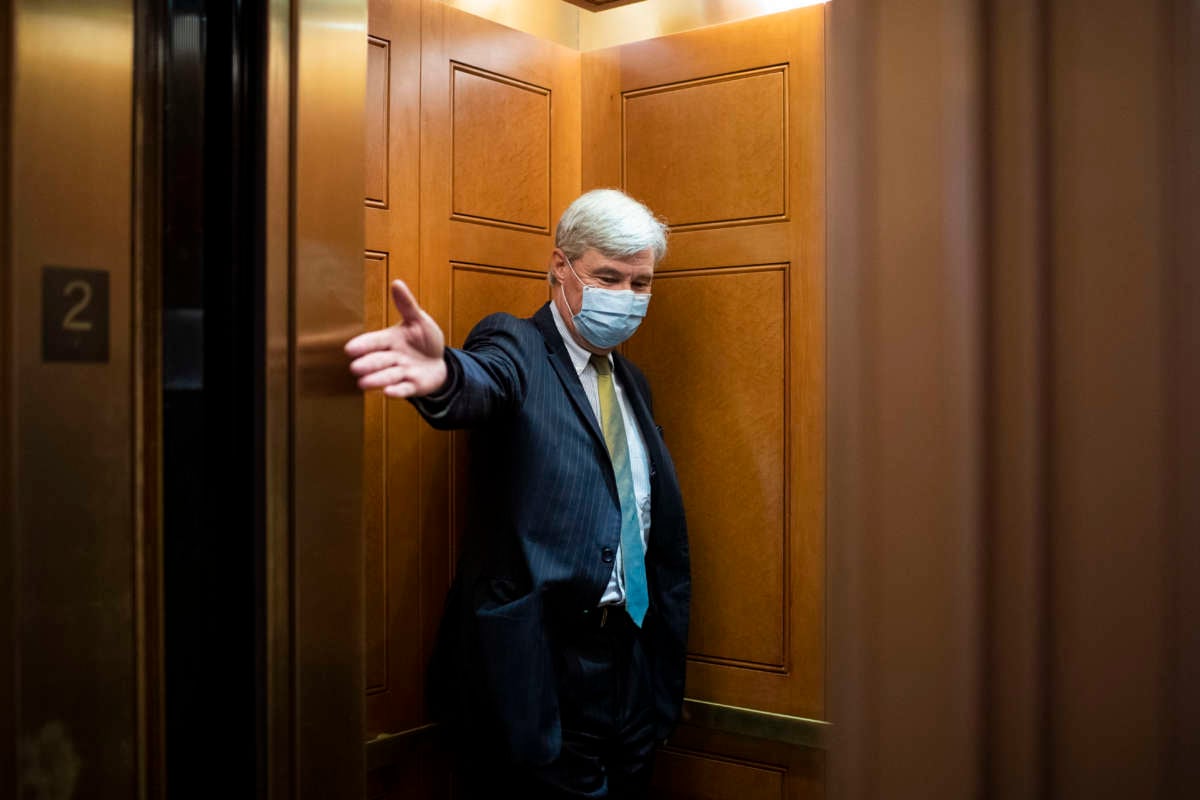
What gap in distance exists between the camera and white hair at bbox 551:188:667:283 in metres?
1.96

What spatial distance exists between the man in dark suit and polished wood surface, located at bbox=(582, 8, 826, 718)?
0.18 metres

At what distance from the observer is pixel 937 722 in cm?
61

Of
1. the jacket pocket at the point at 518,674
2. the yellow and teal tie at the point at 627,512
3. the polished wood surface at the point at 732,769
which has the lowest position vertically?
the polished wood surface at the point at 732,769

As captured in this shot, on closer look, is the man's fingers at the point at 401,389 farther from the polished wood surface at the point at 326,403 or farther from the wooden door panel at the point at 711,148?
the wooden door panel at the point at 711,148

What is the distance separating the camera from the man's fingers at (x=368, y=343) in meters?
1.38

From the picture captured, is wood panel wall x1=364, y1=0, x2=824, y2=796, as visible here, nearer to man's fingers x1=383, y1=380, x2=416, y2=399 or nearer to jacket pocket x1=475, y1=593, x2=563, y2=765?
jacket pocket x1=475, y1=593, x2=563, y2=765

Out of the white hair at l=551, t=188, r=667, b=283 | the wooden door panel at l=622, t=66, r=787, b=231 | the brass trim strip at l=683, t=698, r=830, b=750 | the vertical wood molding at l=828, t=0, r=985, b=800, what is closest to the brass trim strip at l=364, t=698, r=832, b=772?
the brass trim strip at l=683, t=698, r=830, b=750

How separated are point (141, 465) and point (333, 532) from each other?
26 cm

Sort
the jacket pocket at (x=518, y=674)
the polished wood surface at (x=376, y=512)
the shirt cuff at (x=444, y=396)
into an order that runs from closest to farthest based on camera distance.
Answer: the shirt cuff at (x=444, y=396), the jacket pocket at (x=518, y=674), the polished wood surface at (x=376, y=512)

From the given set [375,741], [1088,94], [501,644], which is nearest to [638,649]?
[501,644]

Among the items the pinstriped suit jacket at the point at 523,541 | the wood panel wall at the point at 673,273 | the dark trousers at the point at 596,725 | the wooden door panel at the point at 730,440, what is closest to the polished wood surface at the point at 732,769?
the wood panel wall at the point at 673,273

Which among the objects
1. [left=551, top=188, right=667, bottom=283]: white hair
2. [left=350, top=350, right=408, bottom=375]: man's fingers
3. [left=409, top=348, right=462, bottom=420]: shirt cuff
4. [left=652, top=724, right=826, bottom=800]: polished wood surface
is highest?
[left=551, top=188, right=667, bottom=283]: white hair

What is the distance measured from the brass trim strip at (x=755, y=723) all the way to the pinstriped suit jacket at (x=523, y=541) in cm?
53

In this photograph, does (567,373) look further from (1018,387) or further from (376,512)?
(1018,387)
